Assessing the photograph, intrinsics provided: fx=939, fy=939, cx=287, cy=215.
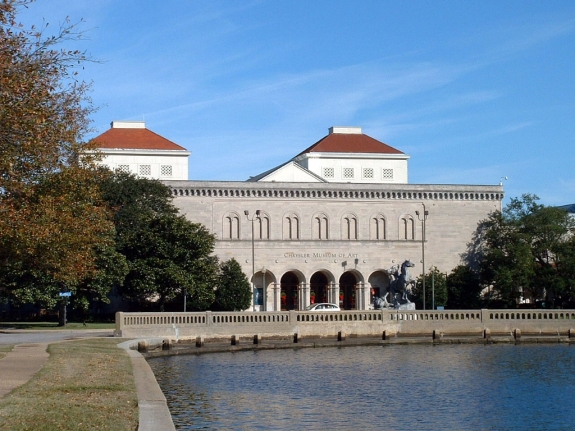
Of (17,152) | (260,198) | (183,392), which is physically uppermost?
(260,198)

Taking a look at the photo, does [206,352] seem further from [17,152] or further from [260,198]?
[260,198]

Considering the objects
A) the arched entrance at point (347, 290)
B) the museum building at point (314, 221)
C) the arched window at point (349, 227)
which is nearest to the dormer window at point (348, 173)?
the museum building at point (314, 221)

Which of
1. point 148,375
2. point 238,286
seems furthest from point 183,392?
point 238,286

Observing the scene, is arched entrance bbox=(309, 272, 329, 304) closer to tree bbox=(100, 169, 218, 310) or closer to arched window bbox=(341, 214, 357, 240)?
arched window bbox=(341, 214, 357, 240)

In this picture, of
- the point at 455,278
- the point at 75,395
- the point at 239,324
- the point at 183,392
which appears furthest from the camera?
the point at 455,278

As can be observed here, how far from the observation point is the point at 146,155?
304 feet

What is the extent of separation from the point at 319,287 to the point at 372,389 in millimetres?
65138

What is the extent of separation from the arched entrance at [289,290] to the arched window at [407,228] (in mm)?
11470

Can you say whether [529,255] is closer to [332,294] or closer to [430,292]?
[430,292]

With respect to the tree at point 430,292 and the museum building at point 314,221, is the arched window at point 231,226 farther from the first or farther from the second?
the tree at point 430,292

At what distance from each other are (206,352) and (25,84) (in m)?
22.5

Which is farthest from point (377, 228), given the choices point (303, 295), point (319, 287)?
point (303, 295)

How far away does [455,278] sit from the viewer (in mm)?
89250

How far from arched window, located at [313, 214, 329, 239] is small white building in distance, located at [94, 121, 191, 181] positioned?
13882 mm
